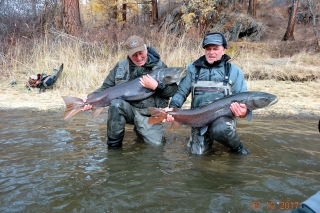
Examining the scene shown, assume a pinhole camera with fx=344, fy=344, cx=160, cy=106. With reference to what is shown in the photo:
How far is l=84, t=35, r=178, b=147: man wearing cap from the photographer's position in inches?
181

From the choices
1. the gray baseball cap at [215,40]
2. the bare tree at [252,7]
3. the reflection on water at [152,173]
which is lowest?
the reflection on water at [152,173]

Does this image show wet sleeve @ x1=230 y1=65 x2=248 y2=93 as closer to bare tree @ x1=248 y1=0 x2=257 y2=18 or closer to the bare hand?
the bare hand

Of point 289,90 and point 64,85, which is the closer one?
point 289,90

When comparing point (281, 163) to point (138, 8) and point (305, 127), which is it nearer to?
point (305, 127)

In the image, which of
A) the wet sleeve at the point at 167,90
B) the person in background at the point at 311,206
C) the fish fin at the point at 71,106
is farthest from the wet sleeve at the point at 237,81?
the person in background at the point at 311,206

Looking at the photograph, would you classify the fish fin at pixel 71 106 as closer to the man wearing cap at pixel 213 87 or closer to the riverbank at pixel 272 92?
the man wearing cap at pixel 213 87

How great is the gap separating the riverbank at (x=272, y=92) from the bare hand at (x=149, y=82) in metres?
2.96

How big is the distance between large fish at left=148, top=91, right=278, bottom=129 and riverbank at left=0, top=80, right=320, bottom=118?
286cm

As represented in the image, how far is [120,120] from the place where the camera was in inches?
181

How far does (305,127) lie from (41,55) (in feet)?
25.2

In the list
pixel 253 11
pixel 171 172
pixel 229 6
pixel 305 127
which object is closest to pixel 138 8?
pixel 229 6
